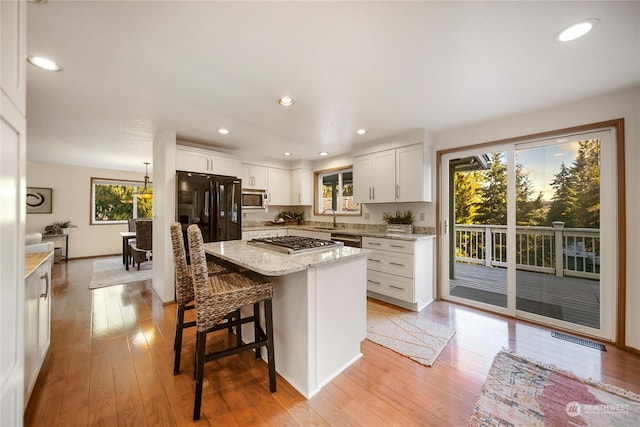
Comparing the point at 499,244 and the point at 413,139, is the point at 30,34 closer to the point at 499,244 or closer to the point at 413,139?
the point at 413,139

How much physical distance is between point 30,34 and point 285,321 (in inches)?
95.4

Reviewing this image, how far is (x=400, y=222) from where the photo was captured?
12.4 feet

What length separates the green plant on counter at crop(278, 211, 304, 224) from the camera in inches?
217

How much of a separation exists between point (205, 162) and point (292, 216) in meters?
2.27

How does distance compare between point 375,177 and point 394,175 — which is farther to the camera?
point 375,177

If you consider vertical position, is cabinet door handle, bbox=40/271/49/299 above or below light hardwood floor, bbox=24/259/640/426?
above

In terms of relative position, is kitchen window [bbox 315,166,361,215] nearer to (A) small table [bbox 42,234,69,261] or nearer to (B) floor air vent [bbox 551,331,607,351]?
(B) floor air vent [bbox 551,331,607,351]

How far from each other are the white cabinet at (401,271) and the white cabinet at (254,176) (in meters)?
2.50

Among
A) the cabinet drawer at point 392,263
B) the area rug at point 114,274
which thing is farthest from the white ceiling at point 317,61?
the area rug at point 114,274

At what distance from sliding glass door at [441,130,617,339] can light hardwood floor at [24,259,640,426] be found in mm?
413

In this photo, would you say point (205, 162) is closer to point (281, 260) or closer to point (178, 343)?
point (178, 343)

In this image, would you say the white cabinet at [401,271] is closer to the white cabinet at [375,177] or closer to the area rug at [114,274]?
the white cabinet at [375,177]

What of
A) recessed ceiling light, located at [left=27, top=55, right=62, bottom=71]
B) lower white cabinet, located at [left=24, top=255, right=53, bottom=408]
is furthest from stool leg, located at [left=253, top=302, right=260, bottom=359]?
recessed ceiling light, located at [left=27, top=55, right=62, bottom=71]

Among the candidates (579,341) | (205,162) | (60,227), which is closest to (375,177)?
(205,162)
